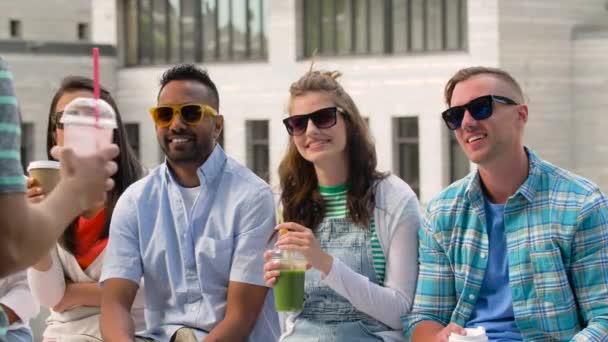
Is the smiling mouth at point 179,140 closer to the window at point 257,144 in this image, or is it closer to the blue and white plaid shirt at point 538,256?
the blue and white plaid shirt at point 538,256

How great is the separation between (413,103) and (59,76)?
929 cm

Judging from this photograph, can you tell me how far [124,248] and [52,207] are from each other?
2.34 metres

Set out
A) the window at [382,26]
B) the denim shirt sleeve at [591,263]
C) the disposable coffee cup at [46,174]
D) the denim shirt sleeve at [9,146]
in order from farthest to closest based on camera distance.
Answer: the window at [382,26] → the disposable coffee cup at [46,174] → the denim shirt sleeve at [591,263] → the denim shirt sleeve at [9,146]

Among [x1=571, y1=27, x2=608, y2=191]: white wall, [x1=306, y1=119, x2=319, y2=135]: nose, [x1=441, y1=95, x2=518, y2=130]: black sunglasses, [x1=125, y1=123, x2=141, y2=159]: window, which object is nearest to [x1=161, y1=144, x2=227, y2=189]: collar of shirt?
[x1=306, y1=119, x2=319, y2=135]: nose

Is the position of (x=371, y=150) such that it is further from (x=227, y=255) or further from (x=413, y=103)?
(x=413, y=103)

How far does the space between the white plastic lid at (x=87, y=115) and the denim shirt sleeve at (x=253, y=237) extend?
1.93m

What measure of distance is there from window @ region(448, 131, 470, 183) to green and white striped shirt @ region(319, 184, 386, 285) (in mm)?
27002

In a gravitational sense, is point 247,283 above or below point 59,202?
below

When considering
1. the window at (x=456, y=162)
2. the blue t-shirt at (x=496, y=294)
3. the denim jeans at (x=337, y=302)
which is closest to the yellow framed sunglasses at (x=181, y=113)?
the denim jeans at (x=337, y=302)

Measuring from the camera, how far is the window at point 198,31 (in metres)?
36.9

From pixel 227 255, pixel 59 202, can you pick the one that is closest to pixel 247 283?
pixel 227 255

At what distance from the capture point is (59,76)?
121ft

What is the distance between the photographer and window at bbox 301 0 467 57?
1342 inches

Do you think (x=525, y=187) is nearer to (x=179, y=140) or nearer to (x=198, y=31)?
(x=179, y=140)
